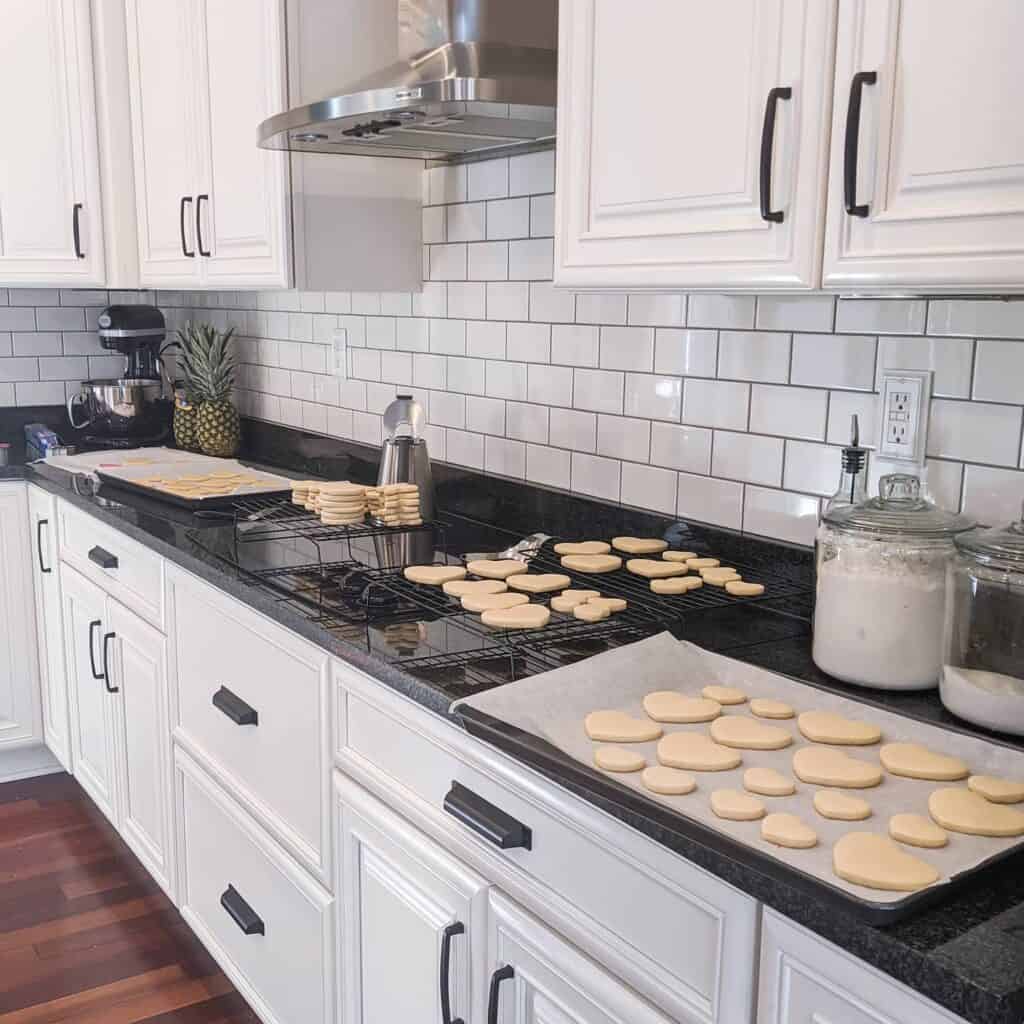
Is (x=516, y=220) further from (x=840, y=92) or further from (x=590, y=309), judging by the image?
(x=840, y=92)

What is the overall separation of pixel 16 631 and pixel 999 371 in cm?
273

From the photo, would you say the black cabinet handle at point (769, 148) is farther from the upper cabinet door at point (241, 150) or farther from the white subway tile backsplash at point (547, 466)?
the upper cabinet door at point (241, 150)

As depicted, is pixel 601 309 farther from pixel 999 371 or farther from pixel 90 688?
pixel 90 688

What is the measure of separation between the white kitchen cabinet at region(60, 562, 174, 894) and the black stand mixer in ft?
2.21

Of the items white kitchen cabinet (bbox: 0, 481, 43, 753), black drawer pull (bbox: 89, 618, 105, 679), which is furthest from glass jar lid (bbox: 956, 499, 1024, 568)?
white kitchen cabinet (bbox: 0, 481, 43, 753)

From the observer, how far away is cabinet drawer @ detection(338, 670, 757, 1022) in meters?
0.94

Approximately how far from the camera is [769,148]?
4.09 feet

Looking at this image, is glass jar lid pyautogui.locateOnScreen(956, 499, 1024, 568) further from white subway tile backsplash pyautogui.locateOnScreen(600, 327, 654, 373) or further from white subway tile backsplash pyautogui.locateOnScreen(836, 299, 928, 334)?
white subway tile backsplash pyautogui.locateOnScreen(600, 327, 654, 373)

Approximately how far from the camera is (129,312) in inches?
138

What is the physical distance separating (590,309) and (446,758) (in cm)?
104

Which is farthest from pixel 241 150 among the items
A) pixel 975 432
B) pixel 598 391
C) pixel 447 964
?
pixel 447 964

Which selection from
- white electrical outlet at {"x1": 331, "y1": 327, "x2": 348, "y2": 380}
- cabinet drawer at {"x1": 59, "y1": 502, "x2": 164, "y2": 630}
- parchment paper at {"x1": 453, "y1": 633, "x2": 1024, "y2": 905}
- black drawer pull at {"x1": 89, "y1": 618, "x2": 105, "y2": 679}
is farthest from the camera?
white electrical outlet at {"x1": 331, "y1": 327, "x2": 348, "y2": 380}

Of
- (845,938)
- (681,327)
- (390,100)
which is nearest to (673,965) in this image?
(845,938)

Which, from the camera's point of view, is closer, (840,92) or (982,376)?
(840,92)
